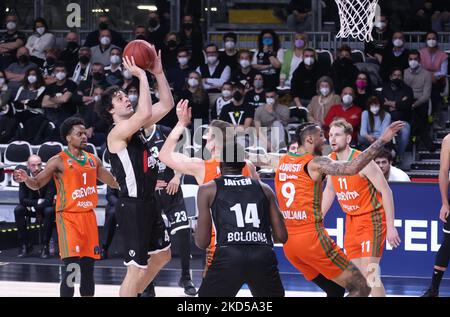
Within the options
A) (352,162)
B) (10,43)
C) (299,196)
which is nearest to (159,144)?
(299,196)

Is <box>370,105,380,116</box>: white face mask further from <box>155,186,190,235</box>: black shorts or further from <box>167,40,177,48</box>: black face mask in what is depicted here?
<box>155,186,190,235</box>: black shorts

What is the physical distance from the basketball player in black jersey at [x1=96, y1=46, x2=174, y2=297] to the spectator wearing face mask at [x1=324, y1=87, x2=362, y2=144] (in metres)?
6.42

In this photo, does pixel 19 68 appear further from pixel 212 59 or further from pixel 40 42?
pixel 212 59

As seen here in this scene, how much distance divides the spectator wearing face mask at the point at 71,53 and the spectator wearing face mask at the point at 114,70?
0.86m

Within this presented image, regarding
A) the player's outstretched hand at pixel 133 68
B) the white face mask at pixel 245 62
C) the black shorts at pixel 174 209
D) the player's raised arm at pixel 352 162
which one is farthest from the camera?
the white face mask at pixel 245 62

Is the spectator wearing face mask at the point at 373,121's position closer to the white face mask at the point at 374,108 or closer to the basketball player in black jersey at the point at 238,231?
the white face mask at the point at 374,108

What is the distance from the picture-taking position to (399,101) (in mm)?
14172

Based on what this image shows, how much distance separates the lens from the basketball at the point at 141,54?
7.87 metres

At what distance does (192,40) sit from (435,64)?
4.01 meters

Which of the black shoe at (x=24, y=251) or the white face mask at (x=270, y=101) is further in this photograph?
the white face mask at (x=270, y=101)

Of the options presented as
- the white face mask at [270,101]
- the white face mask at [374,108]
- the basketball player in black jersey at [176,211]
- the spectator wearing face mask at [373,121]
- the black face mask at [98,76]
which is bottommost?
the basketball player in black jersey at [176,211]

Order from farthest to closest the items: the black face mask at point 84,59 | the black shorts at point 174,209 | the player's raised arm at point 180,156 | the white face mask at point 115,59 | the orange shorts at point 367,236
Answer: the black face mask at point 84,59
the white face mask at point 115,59
the black shorts at point 174,209
the orange shorts at point 367,236
the player's raised arm at point 180,156

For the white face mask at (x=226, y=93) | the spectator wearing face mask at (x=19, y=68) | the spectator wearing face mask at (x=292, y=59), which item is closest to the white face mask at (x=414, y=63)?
the spectator wearing face mask at (x=292, y=59)

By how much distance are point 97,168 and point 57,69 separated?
7173mm
